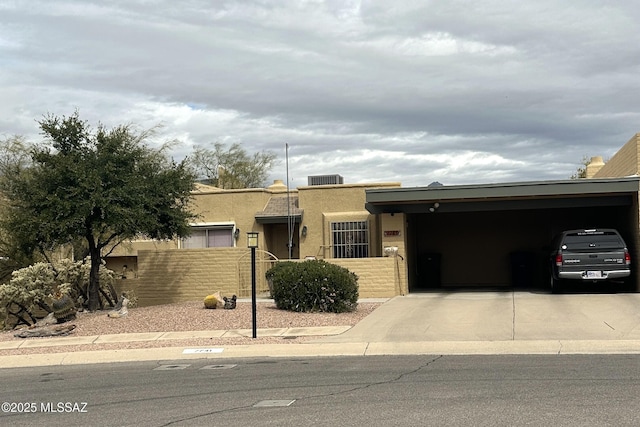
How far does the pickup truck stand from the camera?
19.3m

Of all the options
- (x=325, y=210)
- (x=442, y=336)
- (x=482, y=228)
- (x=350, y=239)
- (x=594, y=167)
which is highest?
(x=594, y=167)

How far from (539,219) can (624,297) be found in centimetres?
756

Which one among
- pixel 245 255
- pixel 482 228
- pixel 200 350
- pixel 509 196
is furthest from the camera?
pixel 482 228

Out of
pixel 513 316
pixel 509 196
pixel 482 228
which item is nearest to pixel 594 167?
pixel 482 228

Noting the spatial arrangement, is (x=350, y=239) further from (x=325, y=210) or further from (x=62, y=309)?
(x=62, y=309)

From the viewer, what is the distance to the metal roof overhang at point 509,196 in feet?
66.3

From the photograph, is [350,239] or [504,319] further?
[350,239]

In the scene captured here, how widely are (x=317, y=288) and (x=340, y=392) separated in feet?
26.8

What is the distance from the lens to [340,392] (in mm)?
9625

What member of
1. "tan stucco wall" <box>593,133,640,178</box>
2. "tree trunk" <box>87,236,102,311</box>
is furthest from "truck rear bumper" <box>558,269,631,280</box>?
"tree trunk" <box>87,236,102,311</box>

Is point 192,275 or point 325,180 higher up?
point 325,180

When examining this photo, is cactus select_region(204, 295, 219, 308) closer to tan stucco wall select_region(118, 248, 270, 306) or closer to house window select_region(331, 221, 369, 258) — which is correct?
tan stucco wall select_region(118, 248, 270, 306)

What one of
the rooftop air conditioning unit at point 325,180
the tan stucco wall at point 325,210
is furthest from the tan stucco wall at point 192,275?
the rooftop air conditioning unit at point 325,180

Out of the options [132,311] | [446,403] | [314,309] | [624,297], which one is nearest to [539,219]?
[624,297]
